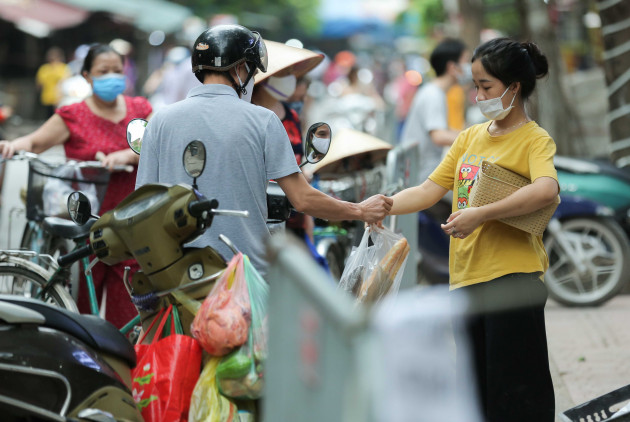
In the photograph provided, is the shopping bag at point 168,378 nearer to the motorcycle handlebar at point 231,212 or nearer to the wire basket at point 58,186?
the motorcycle handlebar at point 231,212

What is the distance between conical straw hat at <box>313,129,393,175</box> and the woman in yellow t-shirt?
262 cm

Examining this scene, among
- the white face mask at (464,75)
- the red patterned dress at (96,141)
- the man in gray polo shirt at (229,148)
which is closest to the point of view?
the man in gray polo shirt at (229,148)

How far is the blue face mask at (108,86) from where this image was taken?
20.2 feet

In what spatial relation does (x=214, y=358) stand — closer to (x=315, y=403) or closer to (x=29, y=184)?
(x=315, y=403)

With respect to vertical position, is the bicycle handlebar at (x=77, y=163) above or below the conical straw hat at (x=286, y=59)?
below

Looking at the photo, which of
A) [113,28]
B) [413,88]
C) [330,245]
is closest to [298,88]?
[330,245]

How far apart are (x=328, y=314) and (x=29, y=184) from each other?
14.6ft

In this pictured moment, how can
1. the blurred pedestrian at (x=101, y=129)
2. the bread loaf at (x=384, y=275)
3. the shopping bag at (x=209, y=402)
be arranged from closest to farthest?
the shopping bag at (x=209, y=402) < the bread loaf at (x=384, y=275) < the blurred pedestrian at (x=101, y=129)

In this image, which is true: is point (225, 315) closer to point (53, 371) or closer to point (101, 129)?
point (53, 371)

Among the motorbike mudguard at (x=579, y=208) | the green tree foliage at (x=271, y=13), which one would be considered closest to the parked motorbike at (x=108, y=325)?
the motorbike mudguard at (x=579, y=208)

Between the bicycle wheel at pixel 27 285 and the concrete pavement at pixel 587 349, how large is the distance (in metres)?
2.74

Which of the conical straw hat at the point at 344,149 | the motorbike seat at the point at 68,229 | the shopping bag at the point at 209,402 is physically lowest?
the shopping bag at the point at 209,402

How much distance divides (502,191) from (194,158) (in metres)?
1.24

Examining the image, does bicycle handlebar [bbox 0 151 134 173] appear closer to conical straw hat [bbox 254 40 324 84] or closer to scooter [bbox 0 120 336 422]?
conical straw hat [bbox 254 40 324 84]
